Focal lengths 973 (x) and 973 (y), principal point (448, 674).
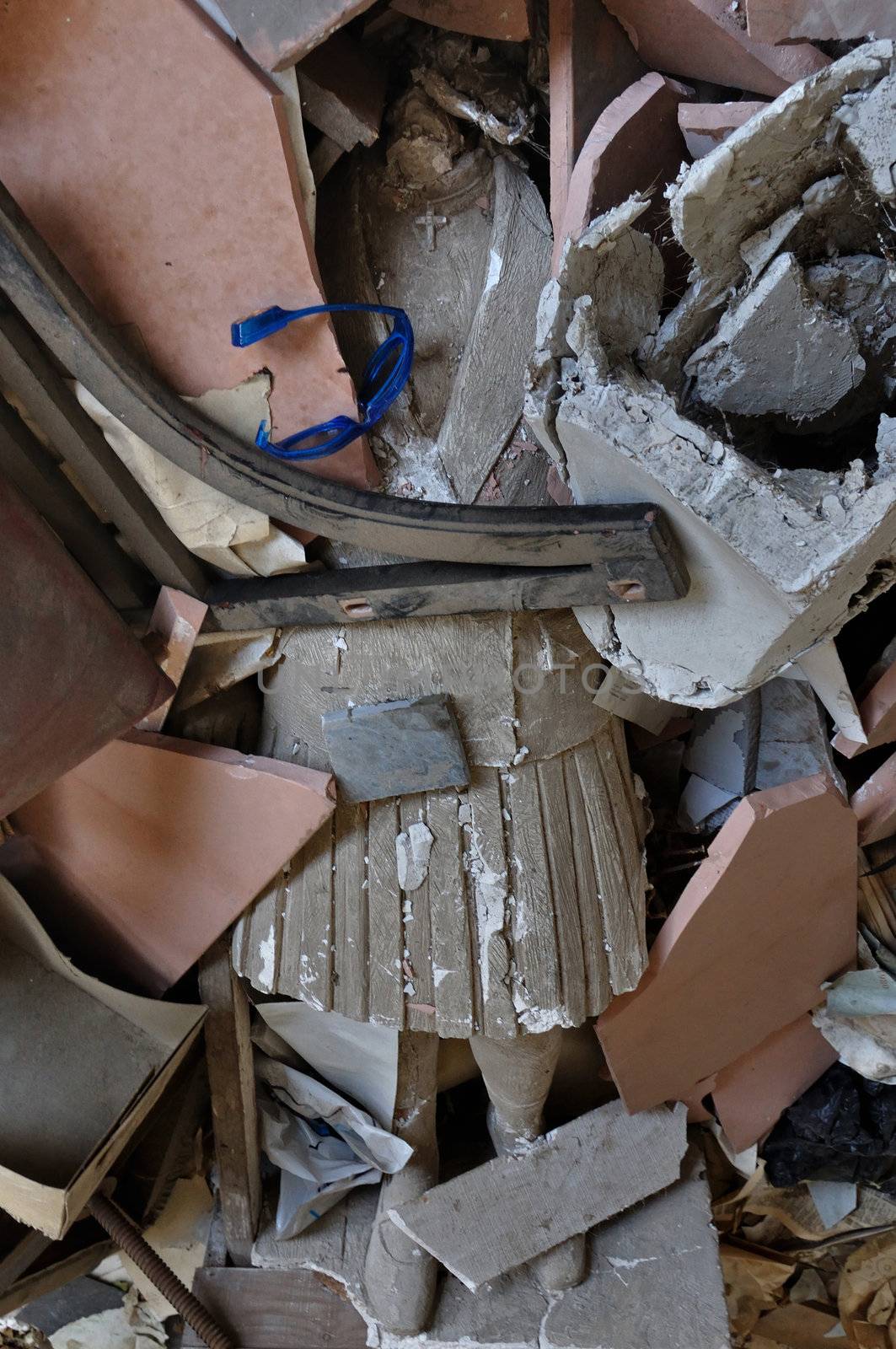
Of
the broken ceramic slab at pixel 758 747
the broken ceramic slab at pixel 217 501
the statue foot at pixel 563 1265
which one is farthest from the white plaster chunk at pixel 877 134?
the statue foot at pixel 563 1265

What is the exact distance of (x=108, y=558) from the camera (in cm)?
115

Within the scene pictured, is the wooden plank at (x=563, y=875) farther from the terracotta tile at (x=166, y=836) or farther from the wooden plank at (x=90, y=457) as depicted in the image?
the wooden plank at (x=90, y=457)

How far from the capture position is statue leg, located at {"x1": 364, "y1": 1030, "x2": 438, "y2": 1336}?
4.67 feet

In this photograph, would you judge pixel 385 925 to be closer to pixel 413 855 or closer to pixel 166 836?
pixel 413 855

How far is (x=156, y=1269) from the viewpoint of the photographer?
1.43 m

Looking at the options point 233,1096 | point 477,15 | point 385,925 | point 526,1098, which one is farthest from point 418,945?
point 477,15

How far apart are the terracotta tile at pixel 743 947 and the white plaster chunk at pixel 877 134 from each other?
70cm

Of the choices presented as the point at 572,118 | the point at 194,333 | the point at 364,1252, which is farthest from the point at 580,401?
the point at 364,1252

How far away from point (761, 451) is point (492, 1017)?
0.75 metres

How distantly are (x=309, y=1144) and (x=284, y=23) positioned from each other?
1.48 metres

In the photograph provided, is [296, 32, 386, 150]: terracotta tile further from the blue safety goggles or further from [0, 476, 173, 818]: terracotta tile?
[0, 476, 173, 818]: terracotta tile

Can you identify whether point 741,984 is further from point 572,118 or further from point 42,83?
point 42,83

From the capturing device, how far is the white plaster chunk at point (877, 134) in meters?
0.82

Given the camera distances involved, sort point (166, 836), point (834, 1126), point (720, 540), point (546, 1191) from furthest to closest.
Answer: point (834, 1126), point (546, 1191), point (166, 836), point (720, 540)
